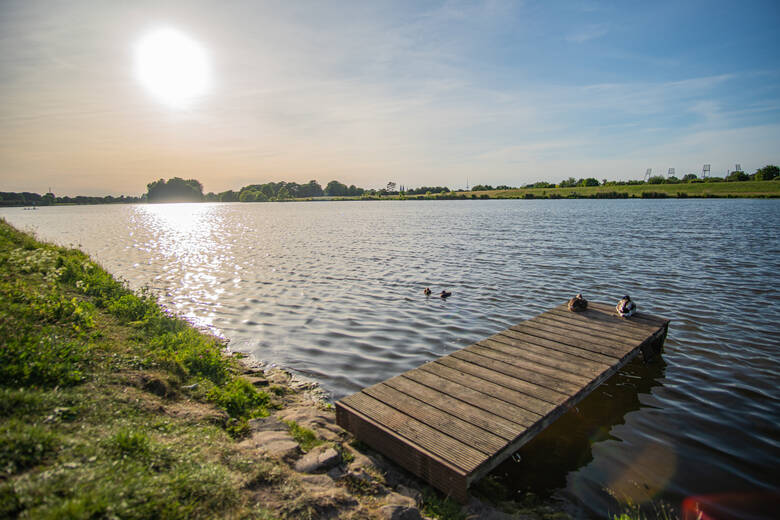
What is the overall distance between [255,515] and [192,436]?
1.81 metres

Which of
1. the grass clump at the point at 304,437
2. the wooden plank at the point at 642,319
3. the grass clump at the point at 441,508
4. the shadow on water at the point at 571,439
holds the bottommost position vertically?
the shadow on water at the point at 571,439

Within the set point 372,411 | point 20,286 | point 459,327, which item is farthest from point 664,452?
point 20,286

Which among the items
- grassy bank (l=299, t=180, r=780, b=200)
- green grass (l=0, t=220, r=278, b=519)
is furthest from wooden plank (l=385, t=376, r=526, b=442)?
grassy bank (l=299, t=180, r=780, b=200)

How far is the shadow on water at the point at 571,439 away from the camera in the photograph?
623cm

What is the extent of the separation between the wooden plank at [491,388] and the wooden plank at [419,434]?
1.64 meters

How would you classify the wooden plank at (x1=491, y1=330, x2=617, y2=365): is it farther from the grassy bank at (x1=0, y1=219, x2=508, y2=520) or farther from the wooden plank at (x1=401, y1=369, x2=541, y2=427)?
the grassy bank at (x1=0, y1=219, x2=508, y2=520)

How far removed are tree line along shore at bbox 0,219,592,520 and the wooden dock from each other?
0.46m

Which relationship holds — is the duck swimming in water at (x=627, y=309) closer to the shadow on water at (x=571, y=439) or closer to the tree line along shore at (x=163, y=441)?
the shadow on water at (x=571, y=439)

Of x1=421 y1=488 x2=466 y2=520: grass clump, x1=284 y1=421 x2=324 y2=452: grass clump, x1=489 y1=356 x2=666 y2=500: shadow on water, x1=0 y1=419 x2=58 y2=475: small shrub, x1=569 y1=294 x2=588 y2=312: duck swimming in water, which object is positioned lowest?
x1=489 y1=356 x2=666 y2=500: shadow on water

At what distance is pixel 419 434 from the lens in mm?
5938

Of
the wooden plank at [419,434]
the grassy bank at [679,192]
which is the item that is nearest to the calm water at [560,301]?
the wooden plank at [419,434]

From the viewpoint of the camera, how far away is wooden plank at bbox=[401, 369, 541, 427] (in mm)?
6360

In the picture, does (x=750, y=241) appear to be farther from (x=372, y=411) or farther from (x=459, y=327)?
(x=372, y=411)

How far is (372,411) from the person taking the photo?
21.6ft
